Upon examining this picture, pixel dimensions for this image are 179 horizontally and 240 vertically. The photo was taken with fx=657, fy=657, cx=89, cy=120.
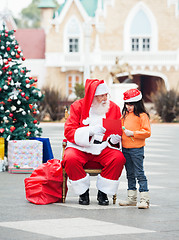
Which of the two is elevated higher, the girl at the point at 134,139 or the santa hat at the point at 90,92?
the santa hat at the point at 90,92

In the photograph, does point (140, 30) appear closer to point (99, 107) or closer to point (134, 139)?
point (99, 107)

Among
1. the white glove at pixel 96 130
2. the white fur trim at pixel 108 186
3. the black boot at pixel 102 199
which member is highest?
the white glove at pixel 96 130

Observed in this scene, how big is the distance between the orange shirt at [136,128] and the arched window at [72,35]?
115 feet

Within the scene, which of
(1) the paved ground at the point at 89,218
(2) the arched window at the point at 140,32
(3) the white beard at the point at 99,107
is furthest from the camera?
(2) the arched window at the point at 140,32

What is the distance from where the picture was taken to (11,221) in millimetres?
6438

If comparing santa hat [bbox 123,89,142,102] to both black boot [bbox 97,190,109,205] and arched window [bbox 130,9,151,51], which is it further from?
arched window [bbox 130,9,151,51]

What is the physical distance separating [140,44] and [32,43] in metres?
7.23

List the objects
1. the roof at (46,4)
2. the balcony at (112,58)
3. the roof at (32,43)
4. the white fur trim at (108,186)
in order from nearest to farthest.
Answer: the white fur trim at (108,186) → the balcony at (112,58) → the roof at (32,43) → the roof at (46,4)

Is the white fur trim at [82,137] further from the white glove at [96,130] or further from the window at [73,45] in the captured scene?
the window at [73,45]

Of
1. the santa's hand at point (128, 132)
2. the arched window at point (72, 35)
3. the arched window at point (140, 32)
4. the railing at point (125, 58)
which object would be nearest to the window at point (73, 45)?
the arched window at point (72, 35)

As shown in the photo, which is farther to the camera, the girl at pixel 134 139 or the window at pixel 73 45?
the window at pixel 73 45

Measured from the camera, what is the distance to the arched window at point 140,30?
41875mm

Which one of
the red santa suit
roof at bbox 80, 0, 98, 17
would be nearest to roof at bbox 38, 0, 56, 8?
roof at bbox 80, 0, 98, 17

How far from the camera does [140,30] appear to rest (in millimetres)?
42375
